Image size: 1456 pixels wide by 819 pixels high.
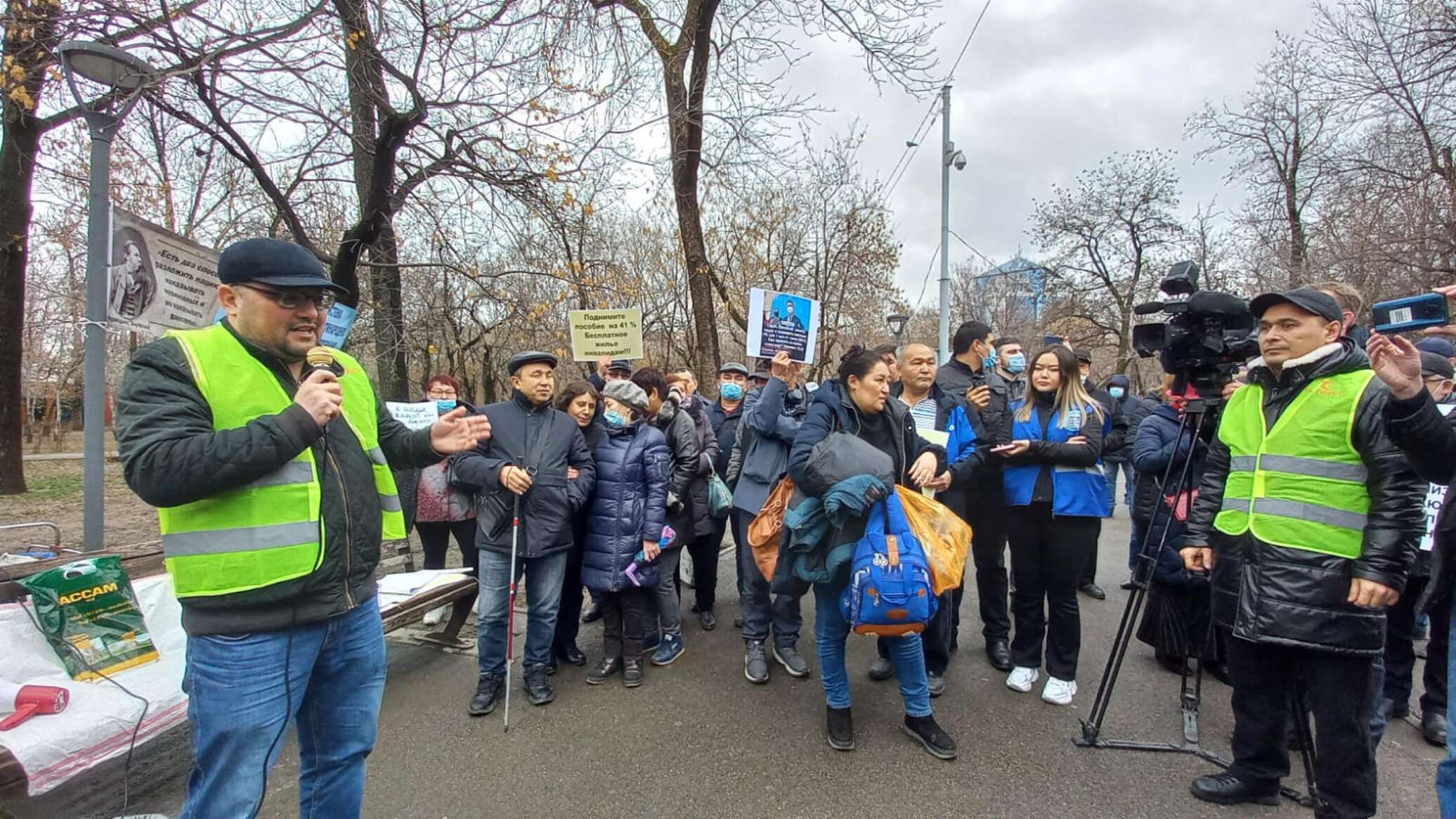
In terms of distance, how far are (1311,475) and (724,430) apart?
150 inches

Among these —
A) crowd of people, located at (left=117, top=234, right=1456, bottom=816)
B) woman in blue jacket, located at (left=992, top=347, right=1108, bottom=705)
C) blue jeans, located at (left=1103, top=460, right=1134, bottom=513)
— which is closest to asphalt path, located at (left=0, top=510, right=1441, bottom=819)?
crowd of people, located at (left=117, top=234, right=1456, bottom=816)

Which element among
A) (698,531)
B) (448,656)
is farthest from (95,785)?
(698,531)

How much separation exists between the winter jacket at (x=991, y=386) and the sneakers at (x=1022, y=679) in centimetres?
111

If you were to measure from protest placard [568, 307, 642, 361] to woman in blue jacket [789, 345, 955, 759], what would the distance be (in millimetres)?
3030

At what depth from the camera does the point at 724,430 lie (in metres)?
5.39

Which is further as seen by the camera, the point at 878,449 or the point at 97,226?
the point at 97,226

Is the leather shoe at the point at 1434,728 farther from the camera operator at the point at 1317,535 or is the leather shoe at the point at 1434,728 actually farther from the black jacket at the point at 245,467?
the black jacket at the point at 245,467

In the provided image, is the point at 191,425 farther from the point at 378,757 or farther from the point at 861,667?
the point at 861,667

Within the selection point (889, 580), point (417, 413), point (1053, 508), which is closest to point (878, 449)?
point (889, 580)

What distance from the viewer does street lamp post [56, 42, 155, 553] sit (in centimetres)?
388

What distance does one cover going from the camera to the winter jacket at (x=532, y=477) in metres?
3.49

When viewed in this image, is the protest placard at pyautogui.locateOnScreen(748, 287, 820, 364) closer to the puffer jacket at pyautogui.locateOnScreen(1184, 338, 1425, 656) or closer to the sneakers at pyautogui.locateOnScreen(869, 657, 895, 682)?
the sneakers at pyautogui.locateOnScreen(869, 657, 895, 682)

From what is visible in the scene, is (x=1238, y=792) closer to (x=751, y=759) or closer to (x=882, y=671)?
(x=882, y=671)

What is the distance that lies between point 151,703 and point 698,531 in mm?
2994
